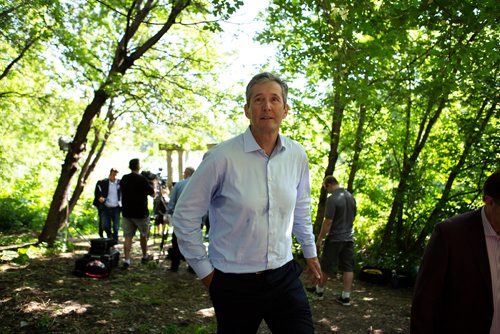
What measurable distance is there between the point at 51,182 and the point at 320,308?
659 inches

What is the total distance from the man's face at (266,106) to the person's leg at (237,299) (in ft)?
2.75

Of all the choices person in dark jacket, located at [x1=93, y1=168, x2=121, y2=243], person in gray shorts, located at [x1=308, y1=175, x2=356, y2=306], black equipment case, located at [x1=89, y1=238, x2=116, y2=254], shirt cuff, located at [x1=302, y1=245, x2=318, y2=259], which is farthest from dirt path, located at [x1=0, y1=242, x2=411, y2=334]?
shirt cuff, located at [x1=302, y1=245, x2=318, y2=259]

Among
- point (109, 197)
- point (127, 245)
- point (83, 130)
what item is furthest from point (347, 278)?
point (83, 130)

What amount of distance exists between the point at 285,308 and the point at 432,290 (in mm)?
774

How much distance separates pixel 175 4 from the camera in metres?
8.17

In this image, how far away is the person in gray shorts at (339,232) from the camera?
654cm

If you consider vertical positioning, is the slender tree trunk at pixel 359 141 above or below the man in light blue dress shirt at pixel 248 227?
above

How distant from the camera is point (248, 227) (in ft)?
7.48

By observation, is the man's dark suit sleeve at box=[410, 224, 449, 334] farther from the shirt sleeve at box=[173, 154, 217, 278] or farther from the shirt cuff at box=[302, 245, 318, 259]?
the shirt sleeve at box=[173, 154, 217, 278]

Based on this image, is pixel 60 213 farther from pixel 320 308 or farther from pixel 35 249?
pixel 320 308

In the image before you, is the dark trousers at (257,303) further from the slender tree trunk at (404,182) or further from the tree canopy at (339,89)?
the slender tree trunk at (404,182)

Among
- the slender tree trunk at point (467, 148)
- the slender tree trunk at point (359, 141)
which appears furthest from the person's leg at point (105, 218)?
the slender tree trunk at point (467, 148)

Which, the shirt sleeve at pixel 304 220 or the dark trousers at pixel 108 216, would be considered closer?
the shirt sleeve at pixel 304 220

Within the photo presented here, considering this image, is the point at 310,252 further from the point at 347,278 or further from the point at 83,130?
the point at 83,130
